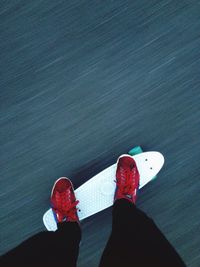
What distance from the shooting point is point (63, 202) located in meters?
1.39

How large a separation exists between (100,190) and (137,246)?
0.35 metres

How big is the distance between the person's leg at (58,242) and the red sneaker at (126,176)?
0.21 metres

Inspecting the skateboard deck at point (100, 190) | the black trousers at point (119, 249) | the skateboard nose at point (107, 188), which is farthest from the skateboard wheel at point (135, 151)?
the black trousers at point (119, 249)

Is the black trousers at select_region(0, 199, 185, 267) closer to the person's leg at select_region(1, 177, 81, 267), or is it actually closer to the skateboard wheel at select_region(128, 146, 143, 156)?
the person's leg at select_region(1, 177, 81, 267)

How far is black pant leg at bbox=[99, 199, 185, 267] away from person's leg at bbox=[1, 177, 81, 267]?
14cm

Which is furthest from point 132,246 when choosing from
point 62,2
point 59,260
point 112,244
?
point 62,2

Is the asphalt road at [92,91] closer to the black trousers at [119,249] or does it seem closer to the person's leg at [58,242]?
the person's leg at [58,242]

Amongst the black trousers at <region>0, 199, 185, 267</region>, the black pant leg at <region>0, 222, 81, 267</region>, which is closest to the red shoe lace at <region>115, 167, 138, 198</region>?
the black trousers at <region>0, 199, 185, 267</region>

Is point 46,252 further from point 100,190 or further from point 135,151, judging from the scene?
point 135,151

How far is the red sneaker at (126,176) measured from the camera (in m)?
1.37

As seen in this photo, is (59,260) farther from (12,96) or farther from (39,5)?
(39,5)

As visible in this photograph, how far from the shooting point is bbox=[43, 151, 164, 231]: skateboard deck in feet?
4.58

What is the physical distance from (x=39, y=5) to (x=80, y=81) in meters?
0.38

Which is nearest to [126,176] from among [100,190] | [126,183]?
[126,183]
